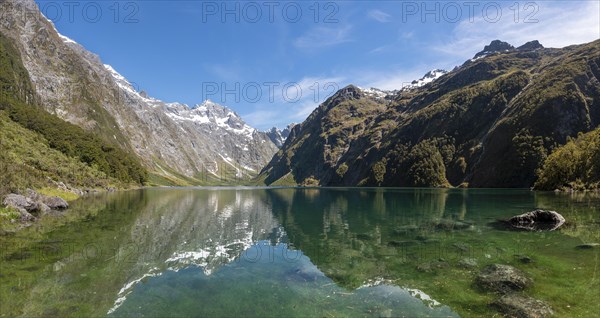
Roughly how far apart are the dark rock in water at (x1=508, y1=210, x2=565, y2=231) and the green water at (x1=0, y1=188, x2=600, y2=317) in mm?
1946

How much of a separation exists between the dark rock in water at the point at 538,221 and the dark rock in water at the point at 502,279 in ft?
80.1

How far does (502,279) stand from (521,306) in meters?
5.16

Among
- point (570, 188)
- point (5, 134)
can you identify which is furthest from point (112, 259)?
point (570, 188)

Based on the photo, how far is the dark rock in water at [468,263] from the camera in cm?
2904

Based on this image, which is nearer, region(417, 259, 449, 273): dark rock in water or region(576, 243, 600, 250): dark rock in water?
region(417, 259, 449, 273): dark rock in water

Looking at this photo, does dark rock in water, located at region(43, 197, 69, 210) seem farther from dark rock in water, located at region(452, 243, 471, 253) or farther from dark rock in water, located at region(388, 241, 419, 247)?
dark rock in water, located at region(452, 243, 471, 253)

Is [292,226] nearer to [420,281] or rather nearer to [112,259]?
A: [112,259]

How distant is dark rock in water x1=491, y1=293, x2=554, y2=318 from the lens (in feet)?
60.8

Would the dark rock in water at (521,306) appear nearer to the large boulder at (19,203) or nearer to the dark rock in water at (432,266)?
the dark rock in water at (432,266)

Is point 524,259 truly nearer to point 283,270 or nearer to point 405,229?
point 283,270

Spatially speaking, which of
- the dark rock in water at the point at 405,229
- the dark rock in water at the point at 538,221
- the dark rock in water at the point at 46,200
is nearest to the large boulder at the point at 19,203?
the dark rock in water at the point at 46,200

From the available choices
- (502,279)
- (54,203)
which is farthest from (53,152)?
(502,279)

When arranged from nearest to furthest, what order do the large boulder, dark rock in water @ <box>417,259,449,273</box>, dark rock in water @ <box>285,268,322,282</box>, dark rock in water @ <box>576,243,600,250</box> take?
dark rock in water @ <box>285,268,322,282</box>
dark rock in water @ <box>417,259,449,273</box>
dark rock in water @ <box>576,243,600,250</box>
the large boulder

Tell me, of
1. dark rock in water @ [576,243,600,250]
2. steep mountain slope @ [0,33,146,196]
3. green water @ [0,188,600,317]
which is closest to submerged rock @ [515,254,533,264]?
green water @ [0,188,600,317]
